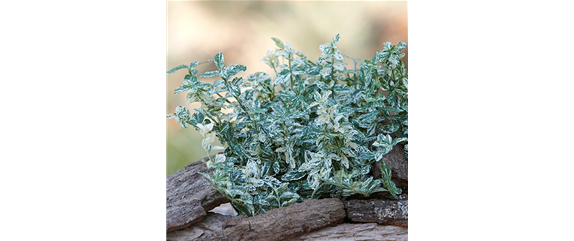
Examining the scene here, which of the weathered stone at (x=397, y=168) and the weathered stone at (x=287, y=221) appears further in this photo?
the weathered stone at (x=397, y=168)

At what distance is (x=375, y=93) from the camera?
1.27 metres

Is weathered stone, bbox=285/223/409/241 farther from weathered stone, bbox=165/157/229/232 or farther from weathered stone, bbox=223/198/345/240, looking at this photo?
weathered stone, bbox=165/157/229/232

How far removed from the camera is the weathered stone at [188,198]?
3.27 ft

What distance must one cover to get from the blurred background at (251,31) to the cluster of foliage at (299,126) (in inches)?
9.8

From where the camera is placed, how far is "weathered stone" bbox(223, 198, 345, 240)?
97 cm

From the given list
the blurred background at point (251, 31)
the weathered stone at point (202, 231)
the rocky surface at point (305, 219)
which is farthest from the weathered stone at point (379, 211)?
the blurred background at point (251, 31)

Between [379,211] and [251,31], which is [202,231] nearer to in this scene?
[379,211]

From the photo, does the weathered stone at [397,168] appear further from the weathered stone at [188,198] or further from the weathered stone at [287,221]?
the weathered stone at [188,198]

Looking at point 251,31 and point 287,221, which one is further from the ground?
point 251,31

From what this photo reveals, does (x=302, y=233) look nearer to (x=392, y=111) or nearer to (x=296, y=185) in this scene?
(x=296, y=185)

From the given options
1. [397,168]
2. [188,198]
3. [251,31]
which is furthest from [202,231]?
[251,31]

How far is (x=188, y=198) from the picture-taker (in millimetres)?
1096

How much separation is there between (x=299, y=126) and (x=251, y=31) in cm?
53
